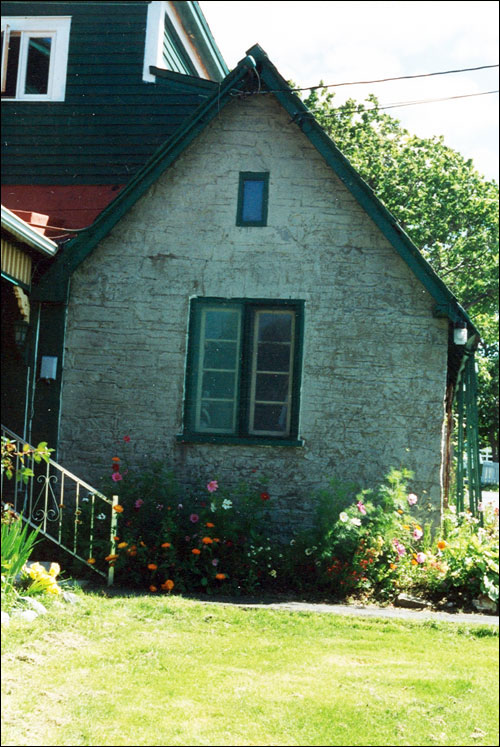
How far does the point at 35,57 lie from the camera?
12609 millimetres

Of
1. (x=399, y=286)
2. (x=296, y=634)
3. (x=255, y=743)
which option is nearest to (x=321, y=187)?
(x=399, y=286)

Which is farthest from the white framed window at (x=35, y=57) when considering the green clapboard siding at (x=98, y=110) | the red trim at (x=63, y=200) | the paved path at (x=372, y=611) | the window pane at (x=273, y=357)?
the paved path at (x=372, y=611)

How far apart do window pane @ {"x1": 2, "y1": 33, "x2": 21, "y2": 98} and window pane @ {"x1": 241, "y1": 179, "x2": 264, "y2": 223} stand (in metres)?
4.81

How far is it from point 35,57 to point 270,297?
5.99 meters

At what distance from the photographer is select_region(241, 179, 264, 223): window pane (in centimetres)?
966

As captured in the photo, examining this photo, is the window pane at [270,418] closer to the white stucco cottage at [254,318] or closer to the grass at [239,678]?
the white stucco cottage at [254,318]

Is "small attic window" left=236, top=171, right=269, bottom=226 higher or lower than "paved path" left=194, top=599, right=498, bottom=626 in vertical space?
higher

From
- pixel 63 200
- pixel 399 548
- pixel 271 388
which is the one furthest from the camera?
pixel 63 200

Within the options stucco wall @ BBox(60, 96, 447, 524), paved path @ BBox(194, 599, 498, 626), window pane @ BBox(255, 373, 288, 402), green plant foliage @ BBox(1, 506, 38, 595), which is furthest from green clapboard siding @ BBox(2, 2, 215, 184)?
paved path @ BBox(194, 599, 498, 626)

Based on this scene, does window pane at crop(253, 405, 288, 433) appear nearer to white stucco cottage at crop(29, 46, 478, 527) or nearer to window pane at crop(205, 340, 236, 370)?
white stucco cottage at crop(29, 46, 478, 527)

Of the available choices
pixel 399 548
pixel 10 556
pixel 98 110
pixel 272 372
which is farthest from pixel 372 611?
pixel 98 110

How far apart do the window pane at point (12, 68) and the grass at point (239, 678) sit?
8.38 meters

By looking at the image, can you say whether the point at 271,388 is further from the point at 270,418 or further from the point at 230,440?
the point at 230,440

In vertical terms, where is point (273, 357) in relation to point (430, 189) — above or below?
below
